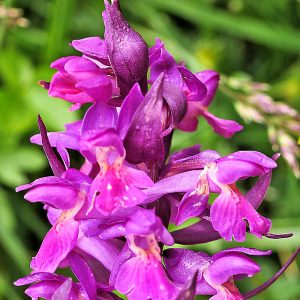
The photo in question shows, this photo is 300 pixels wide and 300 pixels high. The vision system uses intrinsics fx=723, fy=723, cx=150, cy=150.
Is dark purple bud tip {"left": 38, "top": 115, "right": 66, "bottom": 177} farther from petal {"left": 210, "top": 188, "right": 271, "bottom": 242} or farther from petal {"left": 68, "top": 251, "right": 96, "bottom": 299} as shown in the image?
petal {"left": 210, "top": 188, "right": 271, "bottom": 242}

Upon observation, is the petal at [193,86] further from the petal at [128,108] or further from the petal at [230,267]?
the petal at [230,267]

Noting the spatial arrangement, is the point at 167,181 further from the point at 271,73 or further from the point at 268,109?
the point at 271,73

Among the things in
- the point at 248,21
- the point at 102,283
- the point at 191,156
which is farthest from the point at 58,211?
the point at 248,21

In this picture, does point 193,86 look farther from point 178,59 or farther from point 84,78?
point 178,59

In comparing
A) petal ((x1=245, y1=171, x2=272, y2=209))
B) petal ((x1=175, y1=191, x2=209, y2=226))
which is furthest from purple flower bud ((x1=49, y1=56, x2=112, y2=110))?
petal ((x1=245, y1=171, x2=272, y2=209))

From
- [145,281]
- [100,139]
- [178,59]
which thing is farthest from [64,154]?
[178,59]
